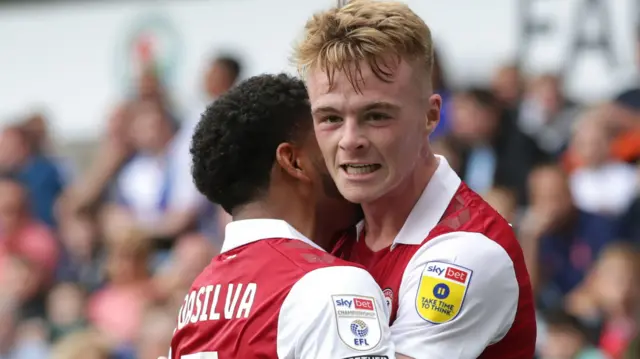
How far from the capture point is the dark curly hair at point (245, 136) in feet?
11.7

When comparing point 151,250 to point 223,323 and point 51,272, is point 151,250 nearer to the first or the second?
point 51,272

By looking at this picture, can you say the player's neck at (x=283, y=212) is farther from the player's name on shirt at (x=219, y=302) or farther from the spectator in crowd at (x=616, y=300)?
the spectator in crowd at (x=616, y=300)

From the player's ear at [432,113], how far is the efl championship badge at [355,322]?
2.05ft

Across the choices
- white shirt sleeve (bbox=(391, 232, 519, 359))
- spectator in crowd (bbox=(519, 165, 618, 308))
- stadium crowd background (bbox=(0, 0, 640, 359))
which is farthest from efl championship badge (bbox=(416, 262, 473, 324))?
spectator in crowd (bbox=(519, 165, 618, 308))

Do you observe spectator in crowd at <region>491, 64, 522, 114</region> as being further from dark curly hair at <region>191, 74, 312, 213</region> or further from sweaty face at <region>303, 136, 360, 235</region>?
dark curly hair at <region>191, 74, 312, 213</region>

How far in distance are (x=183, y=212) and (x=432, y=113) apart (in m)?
5.08

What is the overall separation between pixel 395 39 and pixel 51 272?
649 cm

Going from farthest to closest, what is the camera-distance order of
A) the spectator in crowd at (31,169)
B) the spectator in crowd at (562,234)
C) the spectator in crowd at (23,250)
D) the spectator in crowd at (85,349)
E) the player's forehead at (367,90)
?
the spectator in crowd at (31,169), the spectator in crowd at (23,250), the spectator in crowd at (562,234), the spectator in crowd at (85,349), the player's forehead at (367,90)

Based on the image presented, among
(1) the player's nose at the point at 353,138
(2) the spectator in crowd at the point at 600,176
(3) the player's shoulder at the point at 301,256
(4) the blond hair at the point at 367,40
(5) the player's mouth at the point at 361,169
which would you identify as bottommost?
(2) the spectator in crowd at the point at 600,176

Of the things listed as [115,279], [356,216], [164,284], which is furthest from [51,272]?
[356,216]

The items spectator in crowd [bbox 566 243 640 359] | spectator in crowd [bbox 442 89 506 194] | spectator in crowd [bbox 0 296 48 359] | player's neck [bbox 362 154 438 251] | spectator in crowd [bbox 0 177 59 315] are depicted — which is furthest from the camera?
spectator in crowd [bbox 0 177 59 315]

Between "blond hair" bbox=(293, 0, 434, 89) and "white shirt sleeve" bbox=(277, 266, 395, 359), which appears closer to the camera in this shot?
"white shirt sleeve" bbox=(277, 266, 395, 359)

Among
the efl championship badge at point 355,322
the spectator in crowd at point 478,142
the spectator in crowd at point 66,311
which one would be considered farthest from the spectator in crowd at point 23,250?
the efl championship badge at point 355,322

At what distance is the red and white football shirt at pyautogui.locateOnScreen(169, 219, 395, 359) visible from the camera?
320 centimetres
